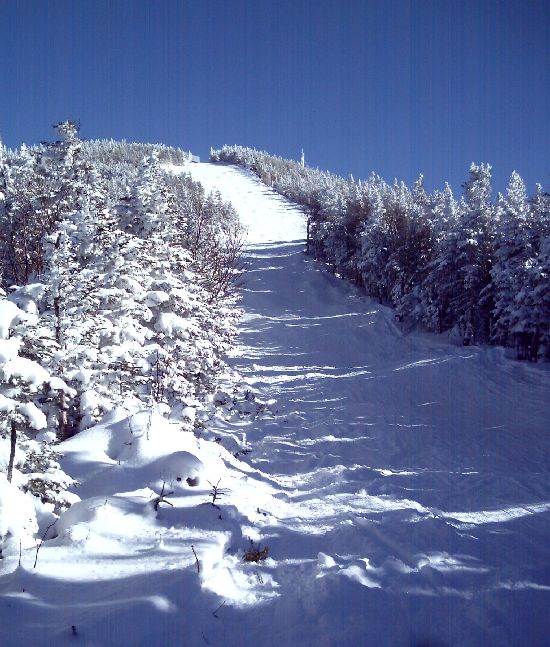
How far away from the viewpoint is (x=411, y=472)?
1202 centimetres

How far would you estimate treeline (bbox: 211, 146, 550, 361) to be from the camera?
26688 mm

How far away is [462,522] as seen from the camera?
8.39 m

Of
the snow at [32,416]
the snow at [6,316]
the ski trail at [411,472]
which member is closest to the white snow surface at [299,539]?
the ski trail at [411,472]

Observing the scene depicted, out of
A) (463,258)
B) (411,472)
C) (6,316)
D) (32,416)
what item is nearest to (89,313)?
(32,416)

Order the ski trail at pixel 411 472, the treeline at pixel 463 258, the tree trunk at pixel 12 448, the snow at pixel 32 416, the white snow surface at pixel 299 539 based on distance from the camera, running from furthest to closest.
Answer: the treeline at pixel 463 258, the ski trail at pixel 411 472, the tree trunk at pixel 12 448, the snow at pixel 32 416, the white snow surface at pixel 299 539

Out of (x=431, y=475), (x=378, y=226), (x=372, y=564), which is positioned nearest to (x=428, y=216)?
(x=378, y=226)

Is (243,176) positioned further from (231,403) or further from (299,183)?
(231,403)

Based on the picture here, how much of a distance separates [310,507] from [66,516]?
15.1 feet

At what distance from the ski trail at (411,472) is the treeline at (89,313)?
11.5 ft

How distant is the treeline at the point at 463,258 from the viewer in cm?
2669

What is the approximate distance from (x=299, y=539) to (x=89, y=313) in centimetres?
912

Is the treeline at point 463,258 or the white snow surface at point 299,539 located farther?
the treeline at point 463,258

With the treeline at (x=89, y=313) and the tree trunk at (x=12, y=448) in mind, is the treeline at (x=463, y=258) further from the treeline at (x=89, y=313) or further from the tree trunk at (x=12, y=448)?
the tree trunk at (x=12, y=448)

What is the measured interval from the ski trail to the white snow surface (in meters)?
0.04
